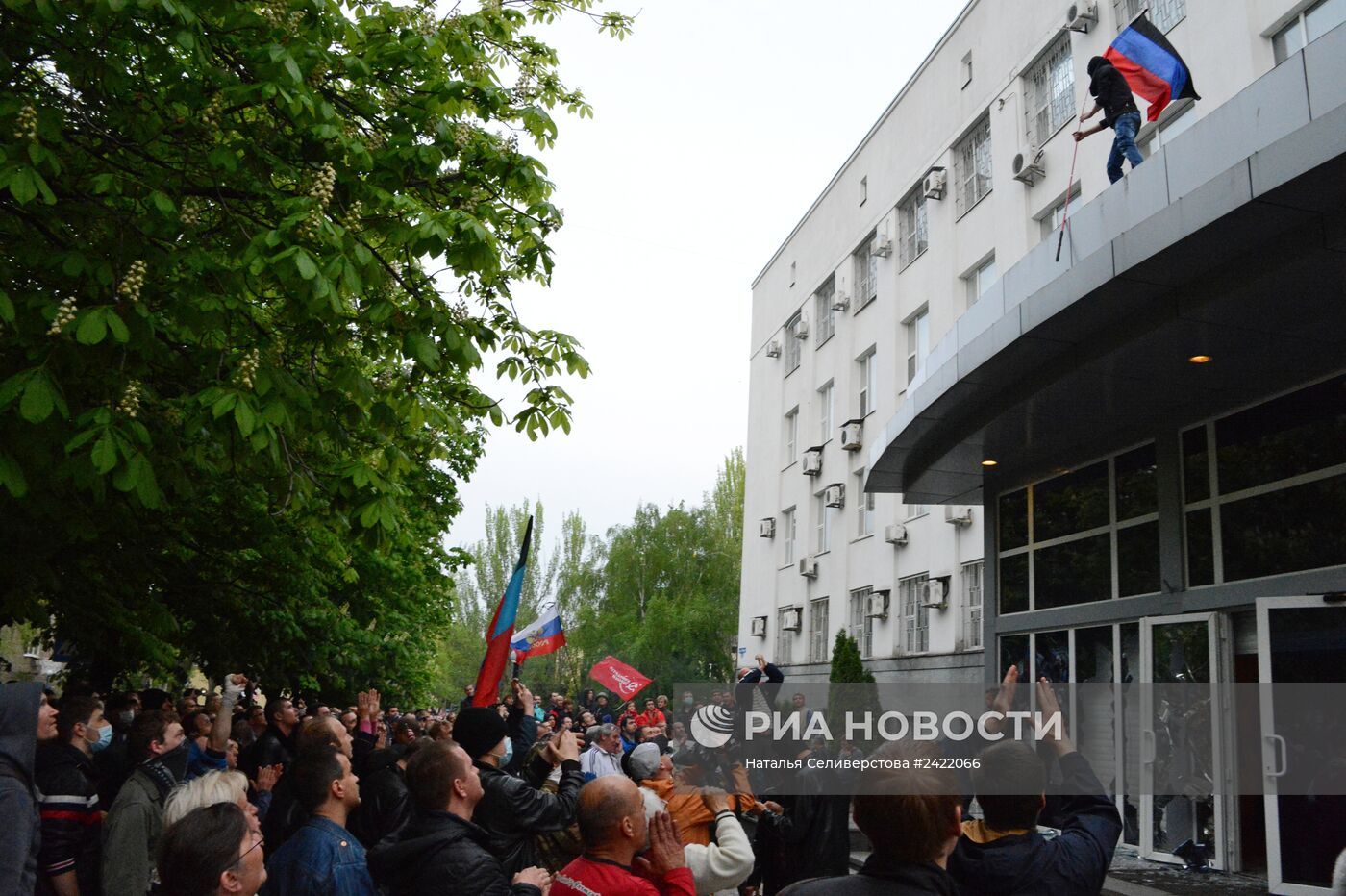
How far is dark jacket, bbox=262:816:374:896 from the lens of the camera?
Result: 4.18 meters

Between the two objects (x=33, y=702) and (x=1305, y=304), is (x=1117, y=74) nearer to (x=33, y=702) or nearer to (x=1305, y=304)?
(x=1305, y=304)

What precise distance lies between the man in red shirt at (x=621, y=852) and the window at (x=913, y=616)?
20945mm

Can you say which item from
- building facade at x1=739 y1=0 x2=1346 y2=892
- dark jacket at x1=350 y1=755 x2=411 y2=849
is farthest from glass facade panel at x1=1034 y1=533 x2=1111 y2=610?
dark jacket at x1=350 y1=755 x2=411 y2=849

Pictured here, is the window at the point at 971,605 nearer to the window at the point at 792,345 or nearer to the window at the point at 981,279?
the window at the point at 981,279

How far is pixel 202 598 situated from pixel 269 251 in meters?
11.5

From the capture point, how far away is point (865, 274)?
30359mm

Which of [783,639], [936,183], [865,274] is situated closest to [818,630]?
[783,639]

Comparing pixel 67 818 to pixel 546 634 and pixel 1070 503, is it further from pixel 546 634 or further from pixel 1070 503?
pixel 1070 503

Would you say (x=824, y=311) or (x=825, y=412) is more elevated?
(x=824, y=311)

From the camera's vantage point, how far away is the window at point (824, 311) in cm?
3272

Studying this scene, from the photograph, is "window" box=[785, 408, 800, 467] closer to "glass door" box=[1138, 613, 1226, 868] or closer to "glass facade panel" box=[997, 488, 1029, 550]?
"glass facade panel" box=[997, 488, 1029, 550]

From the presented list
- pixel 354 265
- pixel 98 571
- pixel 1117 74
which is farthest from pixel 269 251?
pixel 1117 74

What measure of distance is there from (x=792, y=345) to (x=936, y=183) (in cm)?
1158

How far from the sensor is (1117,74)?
459 inches
